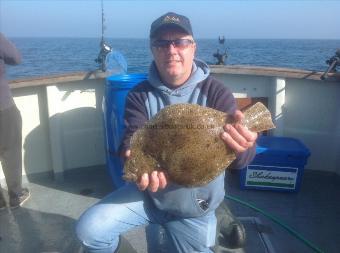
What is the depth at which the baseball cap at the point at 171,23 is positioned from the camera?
2.50m

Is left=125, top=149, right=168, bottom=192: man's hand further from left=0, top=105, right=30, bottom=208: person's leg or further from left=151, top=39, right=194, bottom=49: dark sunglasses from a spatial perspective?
left=0, top=105, right=30, bottom=208: person's leg

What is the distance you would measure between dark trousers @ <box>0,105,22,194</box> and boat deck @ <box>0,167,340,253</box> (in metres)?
0.38

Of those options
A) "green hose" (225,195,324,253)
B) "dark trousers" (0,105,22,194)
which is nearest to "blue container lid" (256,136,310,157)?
"green hose" (225,195,324,253)

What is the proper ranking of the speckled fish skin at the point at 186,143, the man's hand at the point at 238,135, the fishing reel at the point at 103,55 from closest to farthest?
the man's hand at the point at 238,135, the speckled fish skin at the point at 186,143, the fishing reel at the point at 103,55

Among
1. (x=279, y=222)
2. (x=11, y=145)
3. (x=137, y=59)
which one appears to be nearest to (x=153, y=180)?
(x=279, y=222)

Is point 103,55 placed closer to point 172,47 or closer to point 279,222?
point 172,47

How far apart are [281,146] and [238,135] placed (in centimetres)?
272

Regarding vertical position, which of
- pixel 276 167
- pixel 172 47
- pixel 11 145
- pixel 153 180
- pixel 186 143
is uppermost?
pixel 172 47

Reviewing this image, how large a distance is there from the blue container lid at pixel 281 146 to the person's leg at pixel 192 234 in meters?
2.16

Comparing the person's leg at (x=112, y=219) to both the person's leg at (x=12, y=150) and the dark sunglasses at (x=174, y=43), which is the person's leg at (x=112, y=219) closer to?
the dark sunglasses at (x=174, y=43)

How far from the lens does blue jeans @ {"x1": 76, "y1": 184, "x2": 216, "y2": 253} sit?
2555mm

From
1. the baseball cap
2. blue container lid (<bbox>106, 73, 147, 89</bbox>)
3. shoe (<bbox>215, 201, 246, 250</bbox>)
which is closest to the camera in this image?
the baseball cap

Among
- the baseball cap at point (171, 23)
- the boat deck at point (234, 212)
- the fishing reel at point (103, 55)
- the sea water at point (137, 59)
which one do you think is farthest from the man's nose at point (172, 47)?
the sea water at point (137, 59)

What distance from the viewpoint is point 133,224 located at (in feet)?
8.81
